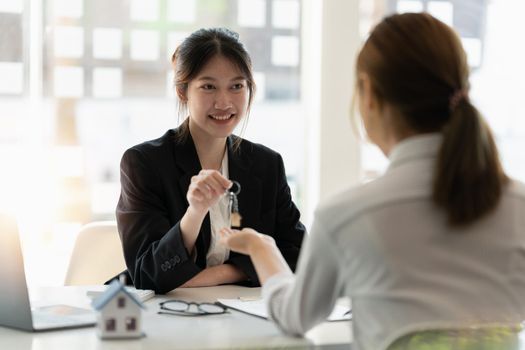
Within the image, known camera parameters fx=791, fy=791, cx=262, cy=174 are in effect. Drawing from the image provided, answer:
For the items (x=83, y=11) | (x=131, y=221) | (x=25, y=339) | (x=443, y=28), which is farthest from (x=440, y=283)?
(x=83, y=11)

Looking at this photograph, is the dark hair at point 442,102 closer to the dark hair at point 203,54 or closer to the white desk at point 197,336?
the white desk at point 197,336

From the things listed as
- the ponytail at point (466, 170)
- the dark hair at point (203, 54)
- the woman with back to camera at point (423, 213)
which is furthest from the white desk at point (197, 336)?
the dark hair at point (203, 54)

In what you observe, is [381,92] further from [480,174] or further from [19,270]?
[19,270]

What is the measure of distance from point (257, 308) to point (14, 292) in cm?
60

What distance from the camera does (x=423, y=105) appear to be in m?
1.44

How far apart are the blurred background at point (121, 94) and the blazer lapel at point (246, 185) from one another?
1.28m

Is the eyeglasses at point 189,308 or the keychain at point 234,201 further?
the keychain at point 234,201

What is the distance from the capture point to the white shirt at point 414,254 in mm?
1385

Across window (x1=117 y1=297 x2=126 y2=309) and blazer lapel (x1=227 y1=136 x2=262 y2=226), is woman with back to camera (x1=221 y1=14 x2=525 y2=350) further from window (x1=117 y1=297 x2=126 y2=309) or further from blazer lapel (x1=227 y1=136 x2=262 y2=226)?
blazer lapel (x1=227 y1=136 x2=262 y2=226)

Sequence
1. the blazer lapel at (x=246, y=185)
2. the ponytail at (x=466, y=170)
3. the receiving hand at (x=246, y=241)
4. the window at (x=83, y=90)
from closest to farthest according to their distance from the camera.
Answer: the ponytail at (x=466, y=170), the receiving hand at (x=246, y=241), the blazer lapel at (x=246, y=185), the window at (x=83, y=90)

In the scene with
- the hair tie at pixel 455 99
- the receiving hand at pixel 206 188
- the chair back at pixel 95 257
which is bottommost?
the chair back at pixel 95 257

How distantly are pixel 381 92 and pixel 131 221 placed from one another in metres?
1.18

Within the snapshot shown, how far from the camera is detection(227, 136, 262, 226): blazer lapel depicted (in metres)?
2.63

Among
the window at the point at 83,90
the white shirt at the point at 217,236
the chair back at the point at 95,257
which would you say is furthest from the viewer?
the window at the point at 83,90
